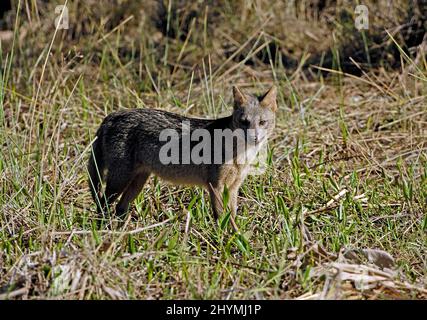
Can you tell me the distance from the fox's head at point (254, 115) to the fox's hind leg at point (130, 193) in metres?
0.88

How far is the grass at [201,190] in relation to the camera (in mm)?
4602

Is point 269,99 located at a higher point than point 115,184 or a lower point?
higher

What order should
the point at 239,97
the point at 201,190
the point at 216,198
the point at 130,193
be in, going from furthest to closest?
the point at 201,190
the point at 130,193
the point at 239,97
the point at 216,198

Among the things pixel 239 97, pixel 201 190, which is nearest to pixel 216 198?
pixel 201 190

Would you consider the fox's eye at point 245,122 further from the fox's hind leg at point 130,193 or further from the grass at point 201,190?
the fox's hind leg at point 130,193

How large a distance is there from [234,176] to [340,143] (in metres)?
1.60

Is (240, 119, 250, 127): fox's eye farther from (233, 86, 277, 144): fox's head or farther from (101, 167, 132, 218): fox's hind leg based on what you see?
(101, 167, 132, 218): fox's hind leg

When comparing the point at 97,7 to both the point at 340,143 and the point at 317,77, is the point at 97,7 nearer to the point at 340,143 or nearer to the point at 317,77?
the point at 317,77

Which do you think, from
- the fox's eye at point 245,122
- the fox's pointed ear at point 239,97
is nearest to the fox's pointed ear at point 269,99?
the fox's pointed ear at point 239,97

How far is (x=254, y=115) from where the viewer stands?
234 inches

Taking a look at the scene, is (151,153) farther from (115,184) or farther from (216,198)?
(216,198)

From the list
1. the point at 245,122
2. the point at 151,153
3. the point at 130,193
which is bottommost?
the point at 130,193

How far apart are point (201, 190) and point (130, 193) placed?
0.56m

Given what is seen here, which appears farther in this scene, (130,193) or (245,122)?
(130,193)
